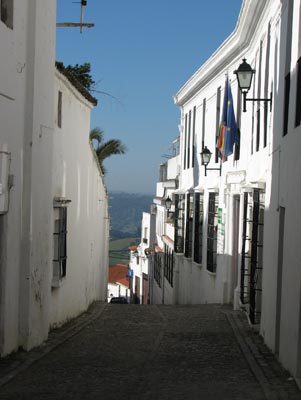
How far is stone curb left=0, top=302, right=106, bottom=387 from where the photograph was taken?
8.38 m

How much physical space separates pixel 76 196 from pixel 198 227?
687 cm

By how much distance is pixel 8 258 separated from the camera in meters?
8.88

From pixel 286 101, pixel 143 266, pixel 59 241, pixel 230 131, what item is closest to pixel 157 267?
pixel 143 266

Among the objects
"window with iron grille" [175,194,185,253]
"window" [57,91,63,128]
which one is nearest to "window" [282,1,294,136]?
"window" [57,91,63,128]

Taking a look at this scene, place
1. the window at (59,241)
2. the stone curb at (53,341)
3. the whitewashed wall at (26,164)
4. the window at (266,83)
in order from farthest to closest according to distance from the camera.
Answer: the window at (266,83) → the window at (59,241) → the whitewashed wall at (26,164) → the stone curb at (53,341)

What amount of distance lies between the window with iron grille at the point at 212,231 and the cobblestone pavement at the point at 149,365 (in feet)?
15.7

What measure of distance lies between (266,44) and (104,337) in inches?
234

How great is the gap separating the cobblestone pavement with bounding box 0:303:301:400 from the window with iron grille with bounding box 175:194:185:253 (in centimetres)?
1024

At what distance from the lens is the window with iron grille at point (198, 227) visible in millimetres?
20781

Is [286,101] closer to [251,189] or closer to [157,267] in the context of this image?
[251,189]

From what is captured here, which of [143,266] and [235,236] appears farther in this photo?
[143,266]

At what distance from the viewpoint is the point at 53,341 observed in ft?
35.7

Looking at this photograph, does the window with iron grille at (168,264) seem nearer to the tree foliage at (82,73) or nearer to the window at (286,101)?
the tree foliage at (82,73)

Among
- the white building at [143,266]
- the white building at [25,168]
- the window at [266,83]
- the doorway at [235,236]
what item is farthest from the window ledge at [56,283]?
the white building at [143,266]
